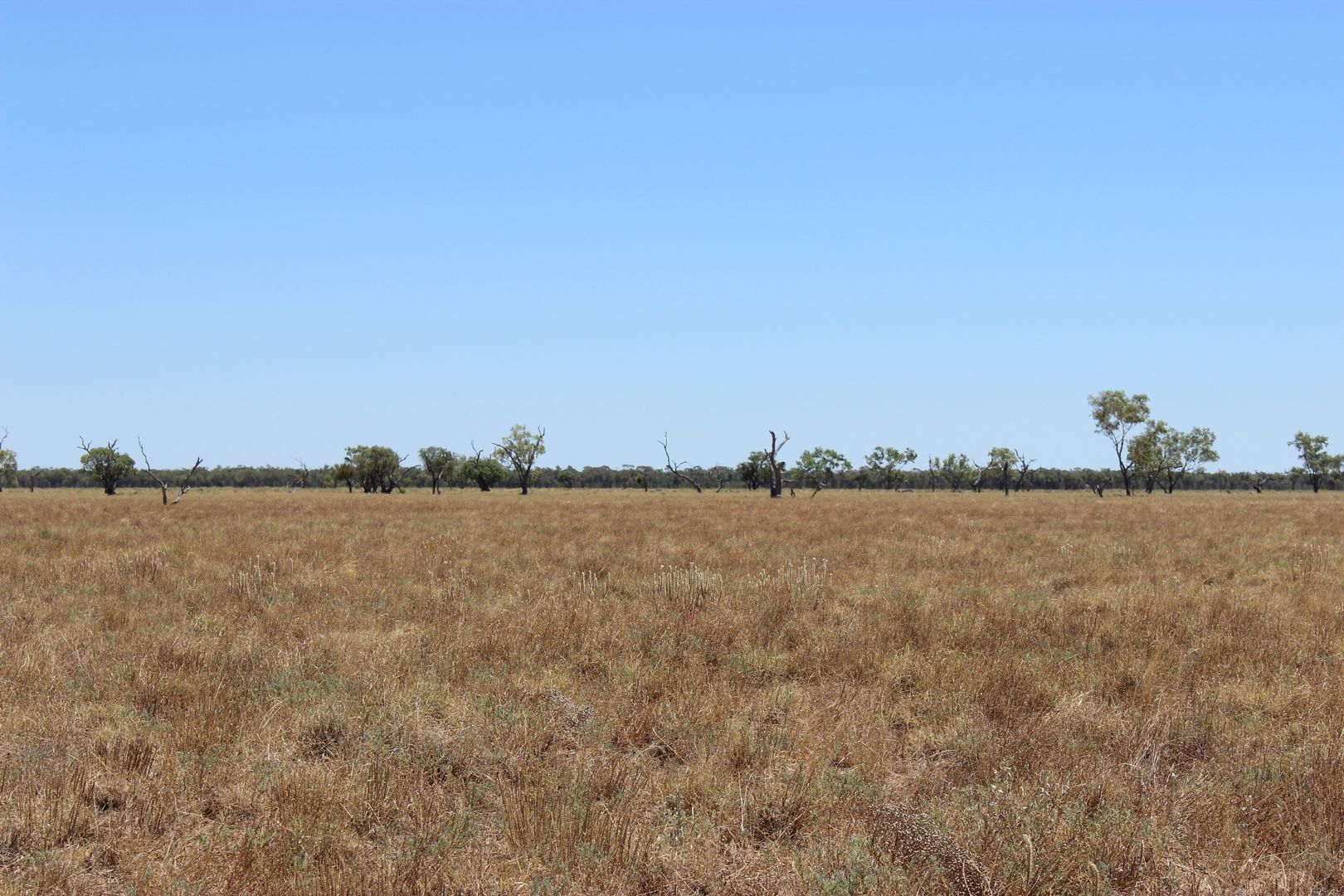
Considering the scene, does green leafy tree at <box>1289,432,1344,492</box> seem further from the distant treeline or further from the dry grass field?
the dry grass field

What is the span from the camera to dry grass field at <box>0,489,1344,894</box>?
4.16 meters

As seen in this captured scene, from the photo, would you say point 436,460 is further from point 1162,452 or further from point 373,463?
point 1162,452

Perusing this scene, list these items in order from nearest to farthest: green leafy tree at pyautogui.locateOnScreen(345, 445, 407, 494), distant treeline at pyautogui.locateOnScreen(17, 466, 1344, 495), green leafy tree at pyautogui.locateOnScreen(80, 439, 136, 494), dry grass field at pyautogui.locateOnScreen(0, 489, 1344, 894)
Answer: dry grass field at pyautogui.locateOnScreen(0, 489, 1344, 894), green leafy tree at pyautogui.locateOnScreen(80, 439, 136, 494), green leafy tree at pyautogui.locateOnScreen(345, 445, 407, 494), distant treeline at pyautogui.locateOnScreen(17, 466, 1344, 495)

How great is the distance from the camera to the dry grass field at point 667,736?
4160 millimetres

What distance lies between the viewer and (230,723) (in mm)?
6004

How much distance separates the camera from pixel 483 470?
123812 millimetres

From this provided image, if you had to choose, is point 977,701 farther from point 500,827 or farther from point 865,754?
point 500,827

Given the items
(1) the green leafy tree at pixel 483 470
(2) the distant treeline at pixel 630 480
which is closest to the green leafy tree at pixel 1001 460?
(2) the distant treeline at pixel 630 480

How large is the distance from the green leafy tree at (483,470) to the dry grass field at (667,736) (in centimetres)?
11015

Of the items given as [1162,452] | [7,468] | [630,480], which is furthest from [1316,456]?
[7,468]

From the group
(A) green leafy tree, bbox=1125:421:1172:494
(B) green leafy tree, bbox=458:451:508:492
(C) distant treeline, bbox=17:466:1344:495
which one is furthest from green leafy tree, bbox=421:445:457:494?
(A) green leafy tree, bbox=1125:421:1172:494

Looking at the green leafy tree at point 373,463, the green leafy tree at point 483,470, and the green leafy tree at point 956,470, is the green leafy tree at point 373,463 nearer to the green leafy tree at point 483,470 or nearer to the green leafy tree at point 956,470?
the green leafy tree at point 483,470

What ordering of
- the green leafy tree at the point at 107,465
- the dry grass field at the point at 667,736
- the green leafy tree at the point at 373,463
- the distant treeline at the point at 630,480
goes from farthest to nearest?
the distant treeline at the point at 630,480
the green leafy tree at the point at 373,463
the green leafy tree at the point at 107,465
the dry grass field at the point at 667,736

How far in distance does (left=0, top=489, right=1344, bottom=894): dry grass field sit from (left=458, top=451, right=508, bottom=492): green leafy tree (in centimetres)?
11015
